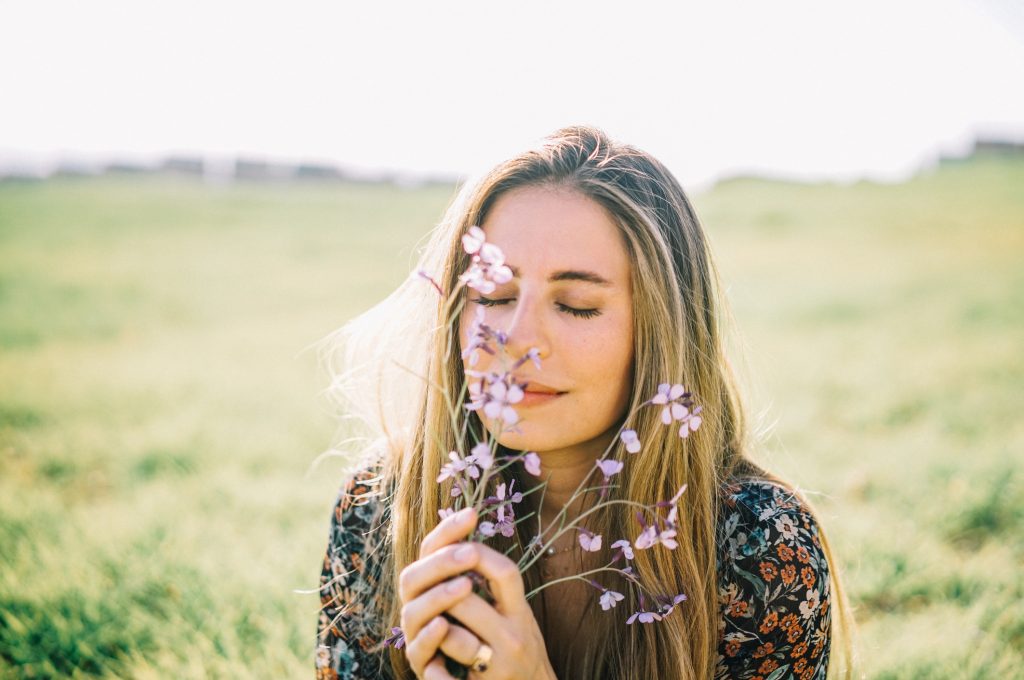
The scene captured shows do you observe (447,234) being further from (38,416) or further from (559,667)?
(38,416)

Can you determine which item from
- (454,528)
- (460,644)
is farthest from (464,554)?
(460,644)

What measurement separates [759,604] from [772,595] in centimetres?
5

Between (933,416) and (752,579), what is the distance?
16.9 ft

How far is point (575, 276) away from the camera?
6.45 ft

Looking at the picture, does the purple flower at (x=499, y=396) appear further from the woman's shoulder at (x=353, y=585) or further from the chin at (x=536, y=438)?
the woman's shoulder at (x=353, y=585)

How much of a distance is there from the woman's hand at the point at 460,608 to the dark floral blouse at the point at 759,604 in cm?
89

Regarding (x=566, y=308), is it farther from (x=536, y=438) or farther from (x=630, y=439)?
(x=630, y=439)

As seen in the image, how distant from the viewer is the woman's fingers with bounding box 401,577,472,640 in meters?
1.46

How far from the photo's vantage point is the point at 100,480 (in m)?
5.36

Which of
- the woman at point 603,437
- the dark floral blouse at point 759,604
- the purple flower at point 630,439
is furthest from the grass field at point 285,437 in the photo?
the purple flower at point 630,439

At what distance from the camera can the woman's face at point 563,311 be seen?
1.92m

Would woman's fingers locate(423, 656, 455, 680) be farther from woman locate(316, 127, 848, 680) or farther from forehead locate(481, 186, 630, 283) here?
forehead locate(481, 186, 630, 283)

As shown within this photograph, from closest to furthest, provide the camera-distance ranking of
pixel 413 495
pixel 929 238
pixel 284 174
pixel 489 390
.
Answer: pixel 489 390
pixel 413 495
pixel 929 238
pixel 284 174

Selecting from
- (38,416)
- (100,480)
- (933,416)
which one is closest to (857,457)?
(933,416)
